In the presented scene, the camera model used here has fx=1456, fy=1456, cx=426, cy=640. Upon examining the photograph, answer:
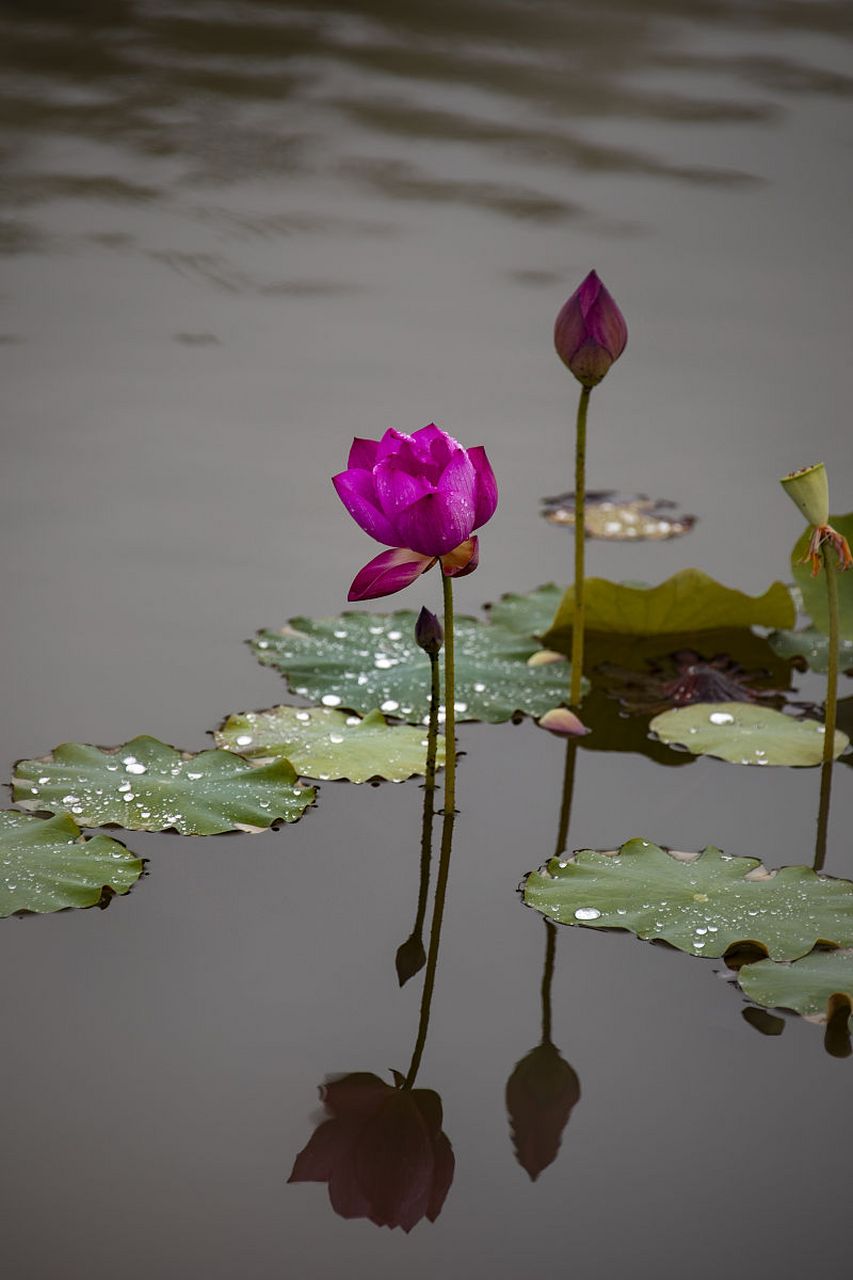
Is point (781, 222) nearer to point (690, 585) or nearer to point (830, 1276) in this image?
point (690, 585)

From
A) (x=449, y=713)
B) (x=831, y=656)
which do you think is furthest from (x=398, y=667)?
(x=831, y=656)

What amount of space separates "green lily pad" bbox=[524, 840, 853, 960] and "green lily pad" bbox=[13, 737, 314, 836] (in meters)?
0.22

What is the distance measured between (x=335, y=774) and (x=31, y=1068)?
1.31 ft

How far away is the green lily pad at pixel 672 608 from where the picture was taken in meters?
1.48

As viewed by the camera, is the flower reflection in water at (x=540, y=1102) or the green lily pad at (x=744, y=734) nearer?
the flower reflection in water at (x=540, y=1102)

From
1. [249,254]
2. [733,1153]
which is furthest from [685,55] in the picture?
[733,1153]

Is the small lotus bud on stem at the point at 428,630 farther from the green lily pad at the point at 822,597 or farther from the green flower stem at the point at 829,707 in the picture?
the green lily pad at the point at 822,597

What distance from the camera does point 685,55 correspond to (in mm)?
4383

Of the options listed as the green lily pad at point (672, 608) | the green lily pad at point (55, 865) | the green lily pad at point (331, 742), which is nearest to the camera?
the green lily pad at point (55, 865)

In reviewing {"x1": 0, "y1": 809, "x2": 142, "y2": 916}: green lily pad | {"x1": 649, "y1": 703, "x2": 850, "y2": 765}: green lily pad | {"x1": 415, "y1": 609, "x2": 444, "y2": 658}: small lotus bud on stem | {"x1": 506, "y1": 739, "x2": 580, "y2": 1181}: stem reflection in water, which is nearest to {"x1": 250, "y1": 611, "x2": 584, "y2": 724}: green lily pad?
{"x1": 649, "y1": 703, "x2": 850, "y2": 765}: green lily pad

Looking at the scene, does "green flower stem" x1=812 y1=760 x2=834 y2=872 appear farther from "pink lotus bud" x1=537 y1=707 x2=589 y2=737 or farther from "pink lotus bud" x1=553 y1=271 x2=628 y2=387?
"pink lotus bud" x1=553 y1=271 x2=628 y2=387

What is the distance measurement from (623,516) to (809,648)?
17.2 inches

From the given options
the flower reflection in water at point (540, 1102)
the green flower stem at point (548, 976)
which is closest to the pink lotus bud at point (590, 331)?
the green flower stem at point (548, 976)

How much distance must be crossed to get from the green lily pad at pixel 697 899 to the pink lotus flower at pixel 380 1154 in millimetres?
212
